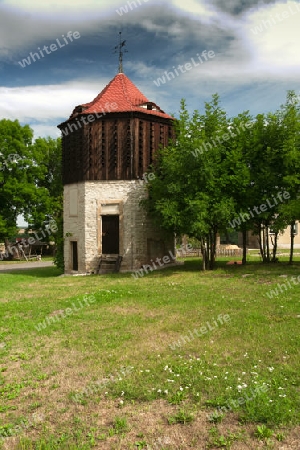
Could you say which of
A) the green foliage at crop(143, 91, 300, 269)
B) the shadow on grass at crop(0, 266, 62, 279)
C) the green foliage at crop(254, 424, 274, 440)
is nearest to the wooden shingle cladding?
the green foliage at crop(143, 91, 300, 269)

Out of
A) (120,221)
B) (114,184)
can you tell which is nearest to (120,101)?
(114,184)

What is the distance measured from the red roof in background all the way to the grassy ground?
14969 millimetres

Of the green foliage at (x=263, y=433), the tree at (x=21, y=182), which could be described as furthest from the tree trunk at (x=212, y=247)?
the tree at (x=21, y=182)

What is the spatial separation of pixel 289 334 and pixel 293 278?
27.5 ft

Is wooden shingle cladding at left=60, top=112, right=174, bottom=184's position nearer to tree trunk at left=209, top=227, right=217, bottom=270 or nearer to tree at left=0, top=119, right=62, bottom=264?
tree trunk at left=209, top=227, right=217, bottom=270

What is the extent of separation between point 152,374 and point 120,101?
21136 millimetres

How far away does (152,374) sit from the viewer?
6734mm

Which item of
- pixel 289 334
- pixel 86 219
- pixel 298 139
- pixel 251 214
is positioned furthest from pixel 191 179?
pixel 289 334

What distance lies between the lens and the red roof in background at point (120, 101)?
23.9 m

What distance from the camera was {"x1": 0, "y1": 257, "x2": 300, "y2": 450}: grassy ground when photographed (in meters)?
4.98

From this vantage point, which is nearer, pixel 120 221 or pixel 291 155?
pixel 291 155

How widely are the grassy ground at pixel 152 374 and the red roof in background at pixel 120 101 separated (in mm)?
14969

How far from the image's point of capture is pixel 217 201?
1928 cm

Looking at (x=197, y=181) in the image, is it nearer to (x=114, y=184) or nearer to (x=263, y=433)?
(x=114, y=184)
